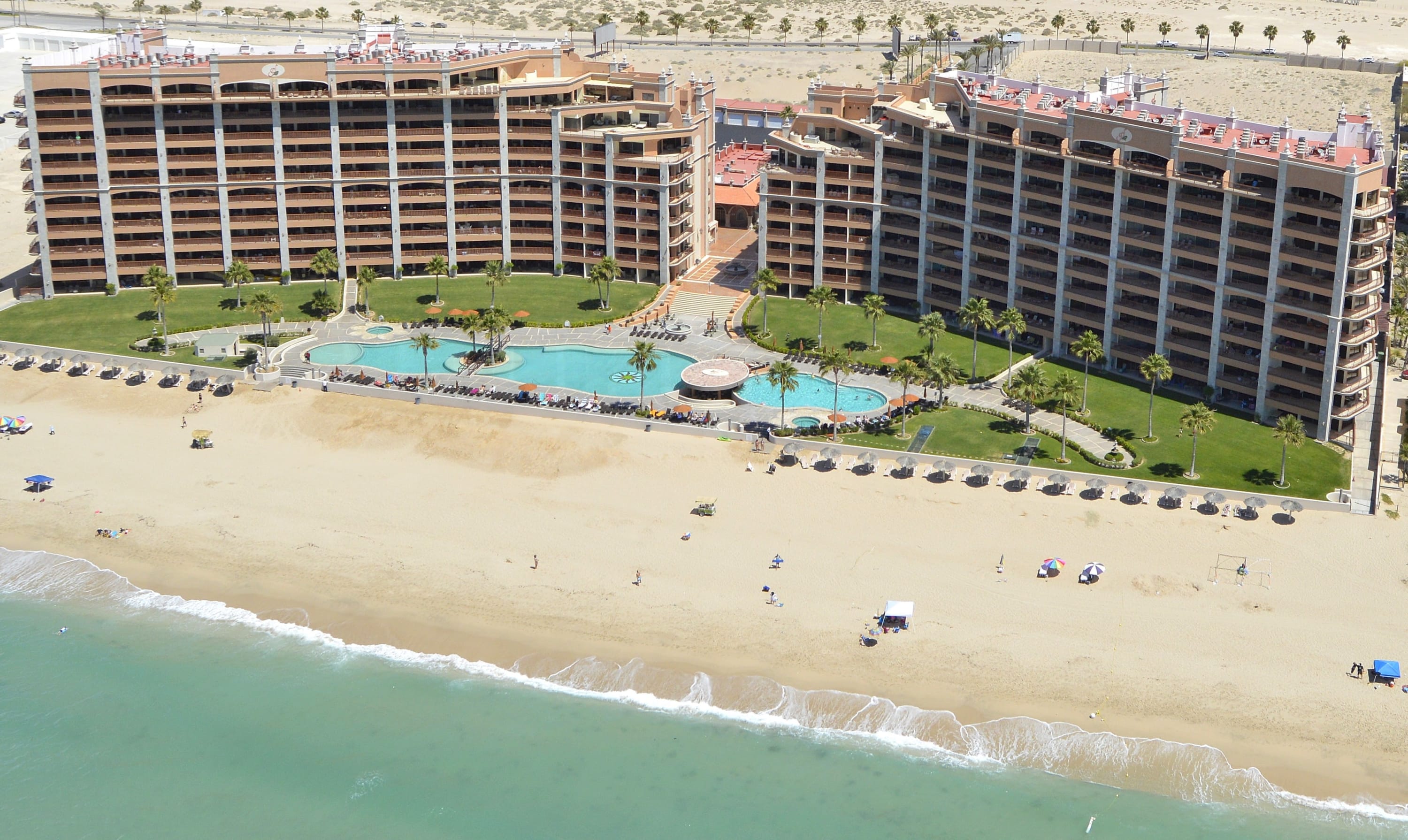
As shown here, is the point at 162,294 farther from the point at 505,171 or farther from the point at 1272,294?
the point at 1272,294

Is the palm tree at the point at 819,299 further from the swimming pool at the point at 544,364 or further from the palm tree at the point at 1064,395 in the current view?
the palm tree at the point at 1064,395

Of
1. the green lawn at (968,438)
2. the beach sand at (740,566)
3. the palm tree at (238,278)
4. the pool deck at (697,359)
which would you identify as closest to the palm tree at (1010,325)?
the pool deck at (697,359)

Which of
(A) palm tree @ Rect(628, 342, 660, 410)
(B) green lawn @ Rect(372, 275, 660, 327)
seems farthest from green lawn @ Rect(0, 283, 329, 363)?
(A) palm tree @ Rect(628, 342, 660, 410)

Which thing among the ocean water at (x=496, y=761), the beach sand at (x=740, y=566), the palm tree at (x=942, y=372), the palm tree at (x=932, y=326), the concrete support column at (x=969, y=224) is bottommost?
the ocean water at (x=496, y=761)

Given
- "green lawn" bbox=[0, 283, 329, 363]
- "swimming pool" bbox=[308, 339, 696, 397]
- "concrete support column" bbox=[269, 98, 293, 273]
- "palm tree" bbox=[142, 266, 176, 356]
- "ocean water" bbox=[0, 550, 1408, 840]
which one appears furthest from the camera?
"concrete support column" bbox=[269, 98, 293, 273]

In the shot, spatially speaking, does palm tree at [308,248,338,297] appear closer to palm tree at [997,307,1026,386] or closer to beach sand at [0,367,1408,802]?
beach sand at [0,367,1408,802]

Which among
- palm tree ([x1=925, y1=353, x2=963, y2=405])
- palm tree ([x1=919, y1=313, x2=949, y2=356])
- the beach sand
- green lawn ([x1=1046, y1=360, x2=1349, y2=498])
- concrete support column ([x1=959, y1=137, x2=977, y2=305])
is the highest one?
concrete support column ([x1=959, y1=137, x2=977, y2=305])

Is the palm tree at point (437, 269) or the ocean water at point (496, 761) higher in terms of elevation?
the palm tree at point (437, 269)
